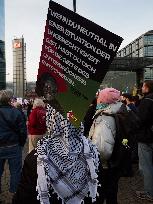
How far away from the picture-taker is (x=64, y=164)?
7.77 ft

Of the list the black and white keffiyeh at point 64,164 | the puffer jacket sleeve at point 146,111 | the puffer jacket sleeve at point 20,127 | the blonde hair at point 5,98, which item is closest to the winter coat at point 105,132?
the puffer jacket sleeve at point 146,111

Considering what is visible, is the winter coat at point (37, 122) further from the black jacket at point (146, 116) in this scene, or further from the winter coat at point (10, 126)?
the black jacket at point (146, 116)

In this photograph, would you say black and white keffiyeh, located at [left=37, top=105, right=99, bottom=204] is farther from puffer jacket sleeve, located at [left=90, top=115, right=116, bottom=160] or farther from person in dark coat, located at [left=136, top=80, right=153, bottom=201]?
person in dark coat, located at [left=136, top=80, right=153, bottom=201]

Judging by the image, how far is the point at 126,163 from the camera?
507 centimetres

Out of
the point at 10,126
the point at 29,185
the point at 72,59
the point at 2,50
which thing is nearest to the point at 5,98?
the point at 10,126

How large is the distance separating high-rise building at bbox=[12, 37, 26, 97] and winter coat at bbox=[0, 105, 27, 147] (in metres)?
130

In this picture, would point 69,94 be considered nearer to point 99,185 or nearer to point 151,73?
point 99,185

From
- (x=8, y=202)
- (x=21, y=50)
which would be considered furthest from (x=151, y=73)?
(x=21, y=50)

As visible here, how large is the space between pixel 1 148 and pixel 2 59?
112 meters

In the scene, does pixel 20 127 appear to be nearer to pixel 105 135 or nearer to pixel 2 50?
pixel 105 135

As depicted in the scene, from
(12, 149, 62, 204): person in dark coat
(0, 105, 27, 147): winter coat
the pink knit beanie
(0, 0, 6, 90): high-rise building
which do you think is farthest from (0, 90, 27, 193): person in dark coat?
(0, 0, 6, 90): high-rise building

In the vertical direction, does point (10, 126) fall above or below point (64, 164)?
below

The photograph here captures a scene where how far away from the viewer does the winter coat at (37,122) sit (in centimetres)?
862

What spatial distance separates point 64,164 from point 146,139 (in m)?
4.37
